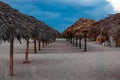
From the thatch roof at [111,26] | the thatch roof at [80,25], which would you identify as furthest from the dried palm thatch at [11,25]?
the thatch roof at [80,25]

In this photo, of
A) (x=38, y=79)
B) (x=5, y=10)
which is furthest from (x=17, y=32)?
(x=38, y=79)

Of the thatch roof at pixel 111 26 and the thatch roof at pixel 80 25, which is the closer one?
the thatch roof at pixel 111 26

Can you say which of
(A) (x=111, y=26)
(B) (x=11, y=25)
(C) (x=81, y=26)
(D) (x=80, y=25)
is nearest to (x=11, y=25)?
(B) (x=11, y=25)

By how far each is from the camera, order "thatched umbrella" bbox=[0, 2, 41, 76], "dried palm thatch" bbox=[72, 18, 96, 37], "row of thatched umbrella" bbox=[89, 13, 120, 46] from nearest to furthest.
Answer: "thatched umbrella" bbox=[0, 2, 41, 76], "row of thatched umbrella" bbox=[89, 13, 120, 46], "dried palm thatch" bbox=[72, 18, 96, 37]

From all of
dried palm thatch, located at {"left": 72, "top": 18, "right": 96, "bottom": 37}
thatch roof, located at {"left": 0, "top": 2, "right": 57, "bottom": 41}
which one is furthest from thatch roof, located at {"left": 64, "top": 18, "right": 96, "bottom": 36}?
thatch roof, located at {"left": 0, "top": 2, "right": 57, "bottom": 41}

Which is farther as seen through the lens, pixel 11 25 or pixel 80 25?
pixel 80 25

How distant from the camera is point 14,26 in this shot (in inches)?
299

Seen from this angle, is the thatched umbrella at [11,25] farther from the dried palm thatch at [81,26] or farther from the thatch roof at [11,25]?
the dried palm thatch at [81,26]

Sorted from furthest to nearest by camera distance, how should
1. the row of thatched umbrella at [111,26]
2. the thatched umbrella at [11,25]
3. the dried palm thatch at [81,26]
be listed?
the dried palm thatch at [81,26]
the row of thatched umbrella at [111,26]
the thatched umbrella at [11,25]

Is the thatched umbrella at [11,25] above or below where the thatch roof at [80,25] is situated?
below

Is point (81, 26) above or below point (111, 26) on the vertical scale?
above

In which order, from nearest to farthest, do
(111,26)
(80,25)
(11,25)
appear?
1. (11,25)
2. (111,26)
3. (80,25)

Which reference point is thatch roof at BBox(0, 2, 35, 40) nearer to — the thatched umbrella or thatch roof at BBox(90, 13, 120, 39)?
the thatched umbrella

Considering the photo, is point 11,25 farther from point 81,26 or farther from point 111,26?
point 81,26
